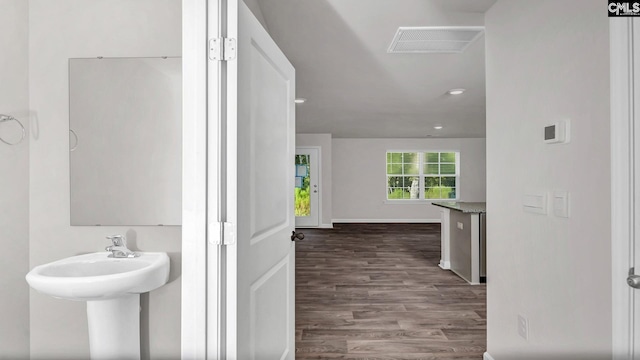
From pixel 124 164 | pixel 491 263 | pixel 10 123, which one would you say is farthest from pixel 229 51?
pixel 491 263

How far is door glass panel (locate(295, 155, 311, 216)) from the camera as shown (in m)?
8.54

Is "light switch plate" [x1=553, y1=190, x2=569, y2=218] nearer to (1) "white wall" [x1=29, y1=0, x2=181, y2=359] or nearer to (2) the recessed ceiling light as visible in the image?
(1) "white wall" [x1=29, y1=0, x2=181, y2=359]

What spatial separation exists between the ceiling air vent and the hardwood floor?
2168mm

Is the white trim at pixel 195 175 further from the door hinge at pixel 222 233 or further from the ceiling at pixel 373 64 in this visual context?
the ceiling at pixel 373 64

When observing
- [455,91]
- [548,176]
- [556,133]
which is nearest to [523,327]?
[548,176]

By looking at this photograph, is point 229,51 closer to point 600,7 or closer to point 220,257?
point 220,257

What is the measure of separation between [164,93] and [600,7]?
1.91 meters

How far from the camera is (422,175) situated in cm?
930

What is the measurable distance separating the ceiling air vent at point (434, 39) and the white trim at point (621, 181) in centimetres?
140

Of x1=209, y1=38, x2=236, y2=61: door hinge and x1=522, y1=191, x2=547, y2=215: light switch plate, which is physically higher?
x1=209, y1=38, x2=236, y2=61: door hinge

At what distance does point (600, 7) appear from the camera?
4.40ft

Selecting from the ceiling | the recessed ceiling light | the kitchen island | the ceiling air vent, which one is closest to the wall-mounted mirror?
the ceiling

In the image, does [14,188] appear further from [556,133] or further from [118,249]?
[556,133]

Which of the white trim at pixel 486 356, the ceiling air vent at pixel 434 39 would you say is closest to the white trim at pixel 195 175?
the ceiling air vent at pixel 434 39
